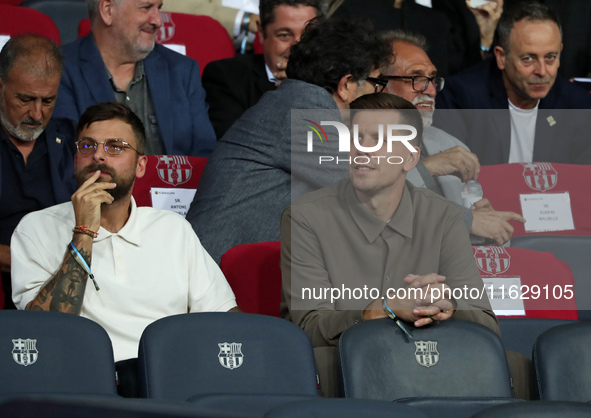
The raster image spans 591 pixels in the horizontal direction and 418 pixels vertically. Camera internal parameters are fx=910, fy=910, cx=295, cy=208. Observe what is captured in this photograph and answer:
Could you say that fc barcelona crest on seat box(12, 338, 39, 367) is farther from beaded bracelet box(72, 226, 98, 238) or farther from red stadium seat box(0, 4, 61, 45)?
red stadium seat box(0, 4, 61, 45)

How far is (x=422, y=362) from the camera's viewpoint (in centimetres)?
231

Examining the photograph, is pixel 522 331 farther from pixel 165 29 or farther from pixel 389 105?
pixel 165 29

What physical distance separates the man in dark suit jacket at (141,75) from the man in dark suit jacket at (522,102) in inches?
45.8

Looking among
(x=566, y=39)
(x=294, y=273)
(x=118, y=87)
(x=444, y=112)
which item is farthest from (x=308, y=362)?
(x=566, y=39)

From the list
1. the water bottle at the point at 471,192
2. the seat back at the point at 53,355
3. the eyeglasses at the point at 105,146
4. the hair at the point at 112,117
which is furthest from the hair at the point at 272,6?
the seat back at the point at 53,355

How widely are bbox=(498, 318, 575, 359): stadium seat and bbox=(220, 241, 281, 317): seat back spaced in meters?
0.69

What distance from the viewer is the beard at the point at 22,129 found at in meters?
3.09

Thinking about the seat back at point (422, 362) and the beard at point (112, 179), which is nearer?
the seat back at point (422, 362)

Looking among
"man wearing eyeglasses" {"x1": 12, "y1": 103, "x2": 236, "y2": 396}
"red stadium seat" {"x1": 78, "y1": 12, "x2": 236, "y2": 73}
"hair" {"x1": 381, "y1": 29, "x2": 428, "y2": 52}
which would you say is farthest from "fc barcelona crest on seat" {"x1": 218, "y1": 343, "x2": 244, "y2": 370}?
"red stadium seat" {"x1": 78, "y1": 12, "x2": 236, "y2": 73}

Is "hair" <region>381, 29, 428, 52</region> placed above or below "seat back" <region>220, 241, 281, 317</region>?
above

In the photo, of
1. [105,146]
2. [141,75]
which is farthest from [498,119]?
[105,146]

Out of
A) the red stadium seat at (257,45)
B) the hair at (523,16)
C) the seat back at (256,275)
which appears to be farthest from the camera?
the red stadium seat at (257,45)

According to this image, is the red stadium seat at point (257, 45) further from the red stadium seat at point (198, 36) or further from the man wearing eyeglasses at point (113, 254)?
the man wearing eyeglasses at point (113, 254)

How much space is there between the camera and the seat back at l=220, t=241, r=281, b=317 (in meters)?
2.76
